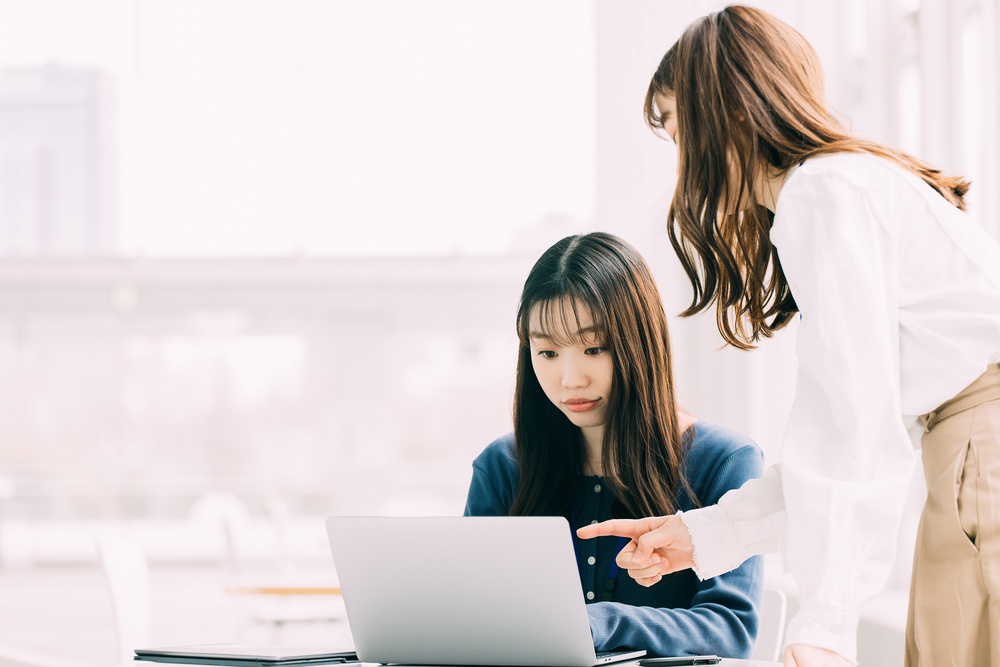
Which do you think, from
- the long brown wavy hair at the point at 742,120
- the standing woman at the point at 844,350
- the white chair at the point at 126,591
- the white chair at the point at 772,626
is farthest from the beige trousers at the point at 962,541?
the white chair at the point at 126,591

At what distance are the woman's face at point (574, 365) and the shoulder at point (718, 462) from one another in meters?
0.16

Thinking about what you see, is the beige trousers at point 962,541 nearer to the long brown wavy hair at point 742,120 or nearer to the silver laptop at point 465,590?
the long brown wavy hair at point 742,120

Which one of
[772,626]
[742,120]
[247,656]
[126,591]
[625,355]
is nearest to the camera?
[742,120]

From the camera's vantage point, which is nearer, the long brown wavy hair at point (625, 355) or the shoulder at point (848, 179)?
the shoulder at point (848, 179)

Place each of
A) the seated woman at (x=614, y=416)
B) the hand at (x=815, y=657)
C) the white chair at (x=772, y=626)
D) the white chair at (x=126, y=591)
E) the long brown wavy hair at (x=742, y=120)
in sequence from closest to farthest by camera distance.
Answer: the hand at (x=815, y=657)
the long brown wavy hair at (x=742, y=120)
the seated woman at (x=614, y=416)
the white chair at (x=772, y=626)
the white chair at (x=126, y=591)

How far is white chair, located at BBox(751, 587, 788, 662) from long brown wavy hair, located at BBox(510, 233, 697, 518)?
0.34 metres

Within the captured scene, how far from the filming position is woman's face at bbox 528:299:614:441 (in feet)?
4.96

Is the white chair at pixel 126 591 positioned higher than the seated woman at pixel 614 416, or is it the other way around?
the seated woman at pixel 614 416

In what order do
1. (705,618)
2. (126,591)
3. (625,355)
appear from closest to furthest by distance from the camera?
1. (705,618)
2. (625,355)
3. (126,591)

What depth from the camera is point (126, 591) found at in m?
2.68

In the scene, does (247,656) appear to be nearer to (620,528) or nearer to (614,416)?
(620,528)

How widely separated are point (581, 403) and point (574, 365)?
0.24 feet

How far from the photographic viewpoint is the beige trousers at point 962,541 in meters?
0.82

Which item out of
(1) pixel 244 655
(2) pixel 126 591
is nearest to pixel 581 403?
(1) pixel 244 655
